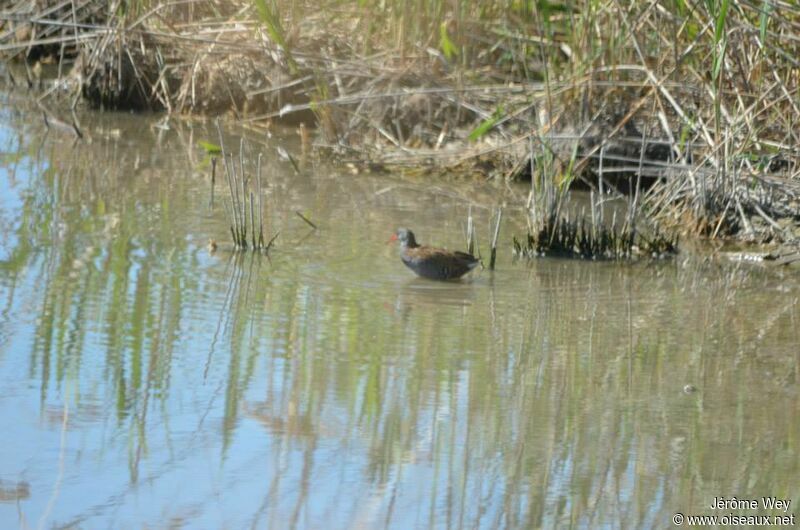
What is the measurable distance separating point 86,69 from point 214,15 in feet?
4.72

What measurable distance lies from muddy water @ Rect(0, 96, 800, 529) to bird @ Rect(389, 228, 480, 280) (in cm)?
11

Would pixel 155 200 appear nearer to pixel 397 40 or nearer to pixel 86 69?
pixel 397 40

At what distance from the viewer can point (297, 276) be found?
25.4ft

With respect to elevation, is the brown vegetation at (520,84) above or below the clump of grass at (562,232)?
above

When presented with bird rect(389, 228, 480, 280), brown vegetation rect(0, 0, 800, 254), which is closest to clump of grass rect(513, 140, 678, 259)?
brown vegetation rect(0, 0, 800, 254)

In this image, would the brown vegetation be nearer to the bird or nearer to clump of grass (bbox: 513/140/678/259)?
clump of grass (bbox: 513/140/678/259)

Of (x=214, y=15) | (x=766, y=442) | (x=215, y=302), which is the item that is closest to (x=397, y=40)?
(x=214, y=15)

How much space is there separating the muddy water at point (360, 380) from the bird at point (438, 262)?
0.11m

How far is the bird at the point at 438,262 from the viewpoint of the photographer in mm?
7758

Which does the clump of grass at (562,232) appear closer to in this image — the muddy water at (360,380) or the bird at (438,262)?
the muddy water at (360,380)

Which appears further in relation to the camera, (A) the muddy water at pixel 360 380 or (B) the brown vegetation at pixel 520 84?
(B) the brown vegetation at pixel 520 84

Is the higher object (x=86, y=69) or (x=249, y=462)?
(x=86, y=69)

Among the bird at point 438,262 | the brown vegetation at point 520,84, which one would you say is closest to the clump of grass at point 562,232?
the brown vegetation at point 520,84

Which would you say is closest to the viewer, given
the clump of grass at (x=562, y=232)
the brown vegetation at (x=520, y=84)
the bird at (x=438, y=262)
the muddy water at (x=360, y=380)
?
the muddy water at (x=360, y=380)
